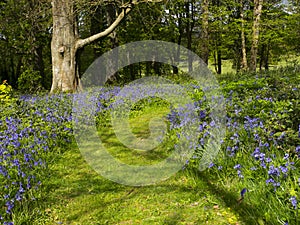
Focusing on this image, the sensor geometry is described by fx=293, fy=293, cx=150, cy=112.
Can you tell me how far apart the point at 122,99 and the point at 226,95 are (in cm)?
458

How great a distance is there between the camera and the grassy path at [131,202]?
3281mm

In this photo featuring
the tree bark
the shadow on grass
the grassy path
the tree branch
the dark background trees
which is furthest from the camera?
the dark background trees

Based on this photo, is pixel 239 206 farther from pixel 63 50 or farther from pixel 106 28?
pixel 106 28

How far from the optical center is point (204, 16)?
49.9ft

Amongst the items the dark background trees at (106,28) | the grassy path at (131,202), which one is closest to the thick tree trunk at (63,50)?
the dark background trees at (106,28)

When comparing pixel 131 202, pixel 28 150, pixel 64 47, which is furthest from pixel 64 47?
pixel 131 202

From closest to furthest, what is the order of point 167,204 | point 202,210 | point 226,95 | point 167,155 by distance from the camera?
point 202,210, point 167,204, point 167,155, point 226,95

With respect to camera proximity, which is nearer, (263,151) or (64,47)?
(263,151)

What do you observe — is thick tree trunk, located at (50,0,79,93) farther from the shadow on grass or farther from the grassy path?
the shadow on grass

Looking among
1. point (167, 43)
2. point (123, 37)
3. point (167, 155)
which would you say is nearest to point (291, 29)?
point (167, 43)

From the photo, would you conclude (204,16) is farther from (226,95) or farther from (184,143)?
(184,143)

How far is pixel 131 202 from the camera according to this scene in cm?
373

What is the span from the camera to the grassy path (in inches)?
129

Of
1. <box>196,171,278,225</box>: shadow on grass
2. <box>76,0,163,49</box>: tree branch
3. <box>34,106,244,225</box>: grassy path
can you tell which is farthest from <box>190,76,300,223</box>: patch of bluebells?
<box>76,0,163,49</box>: tree branch
